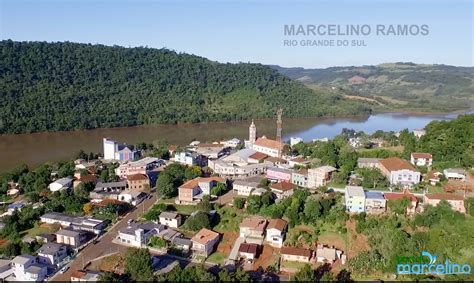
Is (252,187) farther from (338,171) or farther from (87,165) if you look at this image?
(87,165)

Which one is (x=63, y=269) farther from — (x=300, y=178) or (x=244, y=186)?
(x=300, y=178)

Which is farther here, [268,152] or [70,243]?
[268,152]

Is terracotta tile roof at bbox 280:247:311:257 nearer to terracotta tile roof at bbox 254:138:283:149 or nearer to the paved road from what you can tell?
the paved road

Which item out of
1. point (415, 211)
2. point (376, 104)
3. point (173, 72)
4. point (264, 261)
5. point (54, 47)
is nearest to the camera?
point (264, 261)

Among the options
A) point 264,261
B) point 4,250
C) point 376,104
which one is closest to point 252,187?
point 264,261

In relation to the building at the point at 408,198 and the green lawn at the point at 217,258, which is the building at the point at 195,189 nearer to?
the green lawn at the point at 217,258

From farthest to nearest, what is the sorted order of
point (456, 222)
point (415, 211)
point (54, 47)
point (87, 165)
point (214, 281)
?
point (54, 47)
point (87, 165)
point (415, 211)
point (456, 222)
point (214, 281)

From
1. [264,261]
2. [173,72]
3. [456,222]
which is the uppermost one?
[173,72]
